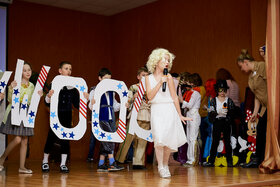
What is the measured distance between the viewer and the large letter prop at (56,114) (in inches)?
197

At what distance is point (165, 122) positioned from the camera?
4605 mm

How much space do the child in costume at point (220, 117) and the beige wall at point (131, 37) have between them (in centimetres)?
90

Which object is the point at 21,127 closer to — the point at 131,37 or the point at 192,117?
the point at 192,117

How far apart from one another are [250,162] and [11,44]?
20.4ft

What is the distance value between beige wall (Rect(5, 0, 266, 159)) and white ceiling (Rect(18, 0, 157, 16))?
0.16 metres

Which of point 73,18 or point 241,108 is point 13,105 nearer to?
point 241,108

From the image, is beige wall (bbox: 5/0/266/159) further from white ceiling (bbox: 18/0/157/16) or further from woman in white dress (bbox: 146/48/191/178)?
woman in white dress (bbox: 146/48/191/178)

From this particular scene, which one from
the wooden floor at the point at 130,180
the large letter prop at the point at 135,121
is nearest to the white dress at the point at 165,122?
the wooden floor at the point at 130,180

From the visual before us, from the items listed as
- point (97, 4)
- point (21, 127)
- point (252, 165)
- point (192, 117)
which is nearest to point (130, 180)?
point (21, 127)

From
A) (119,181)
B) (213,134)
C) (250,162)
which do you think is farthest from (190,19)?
(119,181)

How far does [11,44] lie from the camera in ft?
31.0

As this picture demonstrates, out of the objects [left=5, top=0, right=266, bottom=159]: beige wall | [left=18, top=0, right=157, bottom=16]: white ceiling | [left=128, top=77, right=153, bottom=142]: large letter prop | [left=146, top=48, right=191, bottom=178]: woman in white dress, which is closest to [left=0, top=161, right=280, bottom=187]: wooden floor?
[left=146, top=48, right=191, bottom=178]: woman in white dress

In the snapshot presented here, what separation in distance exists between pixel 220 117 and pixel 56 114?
264cm

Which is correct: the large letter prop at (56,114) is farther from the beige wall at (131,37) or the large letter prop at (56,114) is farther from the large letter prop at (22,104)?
the beige wall at (131,37)
